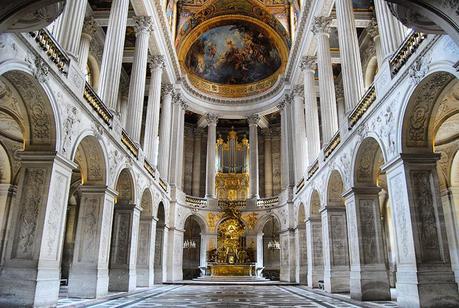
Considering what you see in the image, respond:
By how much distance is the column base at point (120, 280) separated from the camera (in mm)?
14383

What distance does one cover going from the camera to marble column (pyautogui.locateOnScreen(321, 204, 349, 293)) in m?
14.4

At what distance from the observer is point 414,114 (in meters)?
8.84

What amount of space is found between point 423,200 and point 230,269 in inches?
768

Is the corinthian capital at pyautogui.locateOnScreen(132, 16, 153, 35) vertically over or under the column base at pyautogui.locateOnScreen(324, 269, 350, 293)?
over

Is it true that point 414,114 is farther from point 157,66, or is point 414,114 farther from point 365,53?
point 157,66

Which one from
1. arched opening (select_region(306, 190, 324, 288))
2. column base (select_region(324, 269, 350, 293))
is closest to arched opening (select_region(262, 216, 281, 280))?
arched opening (select_region(306, 190, 324, 288))

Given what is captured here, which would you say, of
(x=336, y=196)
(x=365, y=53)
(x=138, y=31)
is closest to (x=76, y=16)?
(x=138, y=31)

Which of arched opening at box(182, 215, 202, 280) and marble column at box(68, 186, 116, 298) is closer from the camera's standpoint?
marble column at box(68, 186, 116, 298)

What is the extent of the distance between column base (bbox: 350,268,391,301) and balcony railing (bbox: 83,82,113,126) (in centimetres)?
930

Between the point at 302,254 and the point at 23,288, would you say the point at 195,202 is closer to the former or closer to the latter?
the point at 302,254

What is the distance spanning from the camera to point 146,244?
18203 millimetres

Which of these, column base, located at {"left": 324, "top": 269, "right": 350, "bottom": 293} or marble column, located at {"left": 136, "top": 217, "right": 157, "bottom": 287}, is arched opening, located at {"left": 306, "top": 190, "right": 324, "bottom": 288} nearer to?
column base, located at {"left": 324, "top": 269, "right": 350, "bottom": 293}

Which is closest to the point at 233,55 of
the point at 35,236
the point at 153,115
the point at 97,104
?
the point at 153,115

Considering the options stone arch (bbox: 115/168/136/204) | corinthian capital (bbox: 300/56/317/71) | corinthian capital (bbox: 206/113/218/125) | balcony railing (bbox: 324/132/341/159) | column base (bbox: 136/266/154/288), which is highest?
corinthian capital (bbox: 300/56/317/71)
